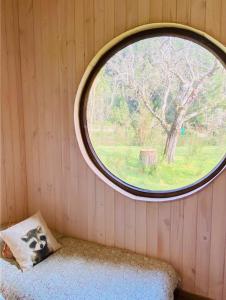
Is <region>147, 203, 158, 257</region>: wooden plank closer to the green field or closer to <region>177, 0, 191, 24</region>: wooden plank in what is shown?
the green field

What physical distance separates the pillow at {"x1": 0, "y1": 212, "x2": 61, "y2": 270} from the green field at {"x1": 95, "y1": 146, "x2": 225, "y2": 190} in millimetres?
641

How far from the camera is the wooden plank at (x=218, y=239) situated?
5.33 feet

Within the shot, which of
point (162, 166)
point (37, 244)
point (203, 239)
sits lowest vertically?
point (37, 244)

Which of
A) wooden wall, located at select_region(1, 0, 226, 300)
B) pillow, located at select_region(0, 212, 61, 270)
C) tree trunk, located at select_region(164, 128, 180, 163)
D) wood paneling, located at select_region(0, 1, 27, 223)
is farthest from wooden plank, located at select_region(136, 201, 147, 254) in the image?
wood paneling, located at select_region(0, 1, 27, 223)

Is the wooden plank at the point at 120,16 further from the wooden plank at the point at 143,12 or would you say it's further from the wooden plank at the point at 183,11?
the wooden plank at the point at 183,11

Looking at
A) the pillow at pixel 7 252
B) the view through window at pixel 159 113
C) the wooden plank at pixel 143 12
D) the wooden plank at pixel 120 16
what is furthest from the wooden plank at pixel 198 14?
the pillow at pixel 7 252

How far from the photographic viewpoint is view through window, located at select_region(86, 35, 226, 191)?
69.9 inches

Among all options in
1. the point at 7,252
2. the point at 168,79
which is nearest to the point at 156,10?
the point at 168,79

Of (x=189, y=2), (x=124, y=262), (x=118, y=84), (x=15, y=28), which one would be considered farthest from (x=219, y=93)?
(x=15, y=28)

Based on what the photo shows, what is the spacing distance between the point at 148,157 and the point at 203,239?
653 millimetres

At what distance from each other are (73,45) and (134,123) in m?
0.68

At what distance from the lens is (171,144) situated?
194 cm

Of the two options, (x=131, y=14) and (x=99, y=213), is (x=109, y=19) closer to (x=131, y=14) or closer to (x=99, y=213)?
(x=131, y=14)

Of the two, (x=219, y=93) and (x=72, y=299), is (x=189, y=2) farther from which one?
(x=72, y=299)
